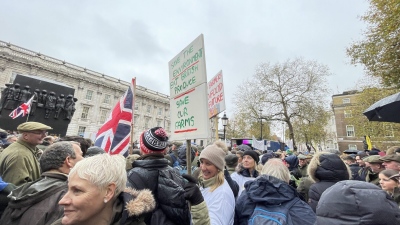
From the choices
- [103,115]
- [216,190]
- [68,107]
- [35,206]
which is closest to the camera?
[35,206]

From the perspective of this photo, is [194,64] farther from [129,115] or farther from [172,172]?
[129,115]

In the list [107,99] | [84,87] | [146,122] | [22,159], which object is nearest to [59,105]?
[22,159]

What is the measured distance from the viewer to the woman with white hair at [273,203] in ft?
6.02

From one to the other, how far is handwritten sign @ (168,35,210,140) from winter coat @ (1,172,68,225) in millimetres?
1505

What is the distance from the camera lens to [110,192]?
142cm

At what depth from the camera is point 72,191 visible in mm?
1373

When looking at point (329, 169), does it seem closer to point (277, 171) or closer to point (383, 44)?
point (277, 171)

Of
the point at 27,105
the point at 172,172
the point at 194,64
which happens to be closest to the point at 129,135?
the point at 194,64

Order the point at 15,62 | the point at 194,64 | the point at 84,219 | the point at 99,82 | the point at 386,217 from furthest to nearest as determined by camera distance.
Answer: the point at 99,82 < the point at 15,62 < the point at 194,64 < the point at 84,219 < the point at 386,217

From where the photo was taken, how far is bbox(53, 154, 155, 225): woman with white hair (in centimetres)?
133

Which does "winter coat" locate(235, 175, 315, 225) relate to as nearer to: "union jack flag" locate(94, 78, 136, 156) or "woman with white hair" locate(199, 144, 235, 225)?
"woman with white hair" locate(199, 144, 235, 225)

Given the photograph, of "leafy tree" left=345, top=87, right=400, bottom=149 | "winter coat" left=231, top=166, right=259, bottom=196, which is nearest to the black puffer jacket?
"winter coat" left=231, top=166, right=259, bottom=196

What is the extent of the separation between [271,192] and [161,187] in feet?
3.19

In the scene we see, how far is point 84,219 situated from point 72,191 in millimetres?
189
